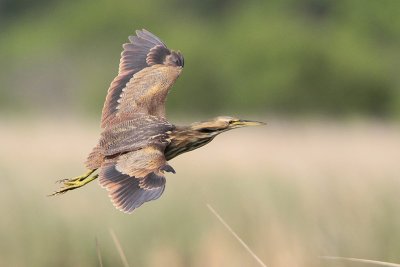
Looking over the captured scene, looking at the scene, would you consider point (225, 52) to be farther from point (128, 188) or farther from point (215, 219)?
point (128, 188)

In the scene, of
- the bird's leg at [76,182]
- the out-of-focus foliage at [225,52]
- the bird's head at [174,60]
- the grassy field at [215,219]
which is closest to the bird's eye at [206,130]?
the bird's leg at [76,182]

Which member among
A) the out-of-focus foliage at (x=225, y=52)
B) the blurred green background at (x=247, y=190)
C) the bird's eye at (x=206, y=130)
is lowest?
the out-of-focus foliage at (x=225, y=52)

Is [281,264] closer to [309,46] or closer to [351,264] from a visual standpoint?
[351,264]

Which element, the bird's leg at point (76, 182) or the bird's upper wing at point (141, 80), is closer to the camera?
the bird's leg at point (76, 182)

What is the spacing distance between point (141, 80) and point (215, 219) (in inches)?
69.0

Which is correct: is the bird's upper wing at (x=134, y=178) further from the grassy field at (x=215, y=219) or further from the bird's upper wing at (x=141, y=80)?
the grassy field at (x=215, y=219)

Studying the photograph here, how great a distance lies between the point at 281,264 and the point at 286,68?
22710mm

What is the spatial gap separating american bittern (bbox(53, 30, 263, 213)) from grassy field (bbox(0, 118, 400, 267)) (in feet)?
3.94

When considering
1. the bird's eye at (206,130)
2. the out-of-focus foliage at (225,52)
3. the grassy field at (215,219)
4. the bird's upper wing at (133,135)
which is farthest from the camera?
the out-of-focus foliage at (225,52)

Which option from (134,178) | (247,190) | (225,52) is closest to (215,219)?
(247,190)

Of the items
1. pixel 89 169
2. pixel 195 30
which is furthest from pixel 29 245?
pixel 195 30

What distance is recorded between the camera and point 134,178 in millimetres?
3615

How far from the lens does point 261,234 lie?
19.2 ft

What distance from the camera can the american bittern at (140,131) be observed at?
11.8 feet
